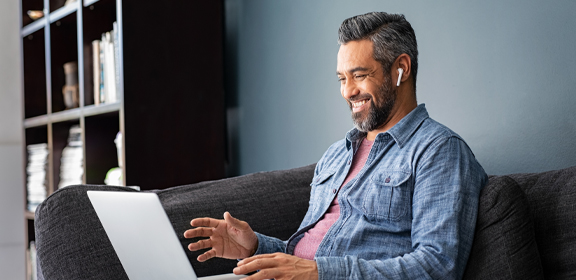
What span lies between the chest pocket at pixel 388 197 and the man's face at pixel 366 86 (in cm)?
18

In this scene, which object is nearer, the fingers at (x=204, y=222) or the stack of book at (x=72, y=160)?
the fingers at (x=204, y=222)

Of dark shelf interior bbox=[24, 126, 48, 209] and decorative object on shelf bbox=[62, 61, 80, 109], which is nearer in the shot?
decorative object on shelf bbox=[62, 61, 80, 109]

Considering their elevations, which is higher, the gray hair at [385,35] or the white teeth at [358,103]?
the gray hair at [385,35]

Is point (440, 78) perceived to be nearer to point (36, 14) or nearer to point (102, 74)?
point (102, 74)

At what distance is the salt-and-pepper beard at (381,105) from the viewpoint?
1396 millimetres

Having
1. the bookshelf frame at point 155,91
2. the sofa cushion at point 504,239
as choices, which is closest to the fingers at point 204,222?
the sofa cushion at point 504,239

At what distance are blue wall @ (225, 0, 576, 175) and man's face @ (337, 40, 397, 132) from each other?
16.4 inches

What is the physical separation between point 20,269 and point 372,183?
317 centimetres

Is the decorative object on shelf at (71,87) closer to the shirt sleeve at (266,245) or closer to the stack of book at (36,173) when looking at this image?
the stack of book at (36,173)

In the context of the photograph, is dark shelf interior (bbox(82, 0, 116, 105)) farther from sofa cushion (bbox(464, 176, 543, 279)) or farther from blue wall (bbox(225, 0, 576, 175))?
sofa cushion (bbox(464, 176, 543, 279))

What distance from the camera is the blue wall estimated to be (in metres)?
1.49

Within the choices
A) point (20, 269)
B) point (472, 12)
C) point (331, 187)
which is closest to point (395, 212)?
point (331, 187)

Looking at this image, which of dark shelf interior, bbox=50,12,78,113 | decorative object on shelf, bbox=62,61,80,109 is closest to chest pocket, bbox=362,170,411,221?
decorative object on shelf, bbox=62,61,80,109

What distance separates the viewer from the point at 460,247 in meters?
1.13
